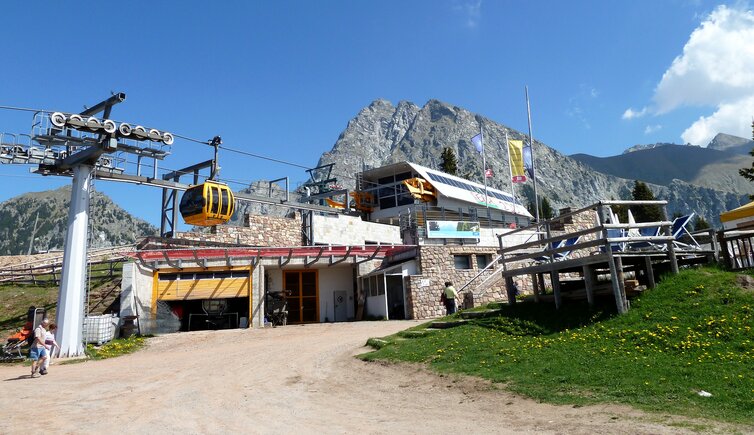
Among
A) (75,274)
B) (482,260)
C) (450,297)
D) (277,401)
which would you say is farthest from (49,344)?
(482,260)

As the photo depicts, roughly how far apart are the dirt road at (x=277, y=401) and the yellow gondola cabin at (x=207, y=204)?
7.49m

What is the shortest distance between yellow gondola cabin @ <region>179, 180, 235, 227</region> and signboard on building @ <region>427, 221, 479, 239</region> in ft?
39.3

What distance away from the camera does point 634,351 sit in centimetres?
848

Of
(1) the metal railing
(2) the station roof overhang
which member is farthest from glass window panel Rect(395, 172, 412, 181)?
(1) the metal railing

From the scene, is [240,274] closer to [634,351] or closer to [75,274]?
[75,274]

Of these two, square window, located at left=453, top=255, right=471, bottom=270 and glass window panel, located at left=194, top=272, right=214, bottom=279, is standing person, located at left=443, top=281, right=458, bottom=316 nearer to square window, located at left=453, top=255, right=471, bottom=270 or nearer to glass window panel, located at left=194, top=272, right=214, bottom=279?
square window, located at left=453, top=255, right=471, bottom=270

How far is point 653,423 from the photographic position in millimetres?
5738

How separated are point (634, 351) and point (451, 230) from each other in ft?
67.8

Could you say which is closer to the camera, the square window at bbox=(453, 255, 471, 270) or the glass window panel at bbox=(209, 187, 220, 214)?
the glass window panel at bbox=(209, 187, 220, 214)

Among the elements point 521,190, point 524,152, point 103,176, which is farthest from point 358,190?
point 521,190

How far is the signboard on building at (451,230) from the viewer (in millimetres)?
28756

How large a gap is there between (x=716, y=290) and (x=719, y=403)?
4.19m

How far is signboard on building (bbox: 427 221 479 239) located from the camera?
2876 cm

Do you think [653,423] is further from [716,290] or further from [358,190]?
[358,190]
